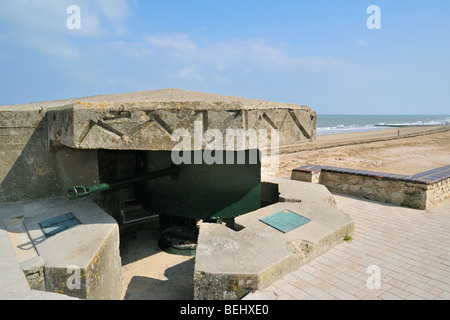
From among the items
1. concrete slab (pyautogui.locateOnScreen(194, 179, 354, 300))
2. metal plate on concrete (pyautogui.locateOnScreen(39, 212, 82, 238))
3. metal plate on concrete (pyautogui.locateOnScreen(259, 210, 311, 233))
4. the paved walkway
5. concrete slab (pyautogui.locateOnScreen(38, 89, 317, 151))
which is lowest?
the paved walkway

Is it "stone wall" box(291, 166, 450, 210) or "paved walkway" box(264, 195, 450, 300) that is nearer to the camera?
"paved walkway" box(264, 195, 450, 300)

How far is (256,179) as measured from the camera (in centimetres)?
436

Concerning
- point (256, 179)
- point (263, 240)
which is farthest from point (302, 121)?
point (263, 240)

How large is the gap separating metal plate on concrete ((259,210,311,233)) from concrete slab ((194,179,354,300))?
70 mm

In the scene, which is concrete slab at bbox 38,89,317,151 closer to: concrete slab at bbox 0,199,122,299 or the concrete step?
concrete slab at bbox 0,199,122,299

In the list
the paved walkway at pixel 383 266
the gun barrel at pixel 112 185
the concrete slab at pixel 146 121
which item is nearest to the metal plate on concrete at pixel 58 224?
the gun barrel at pixel 112 185

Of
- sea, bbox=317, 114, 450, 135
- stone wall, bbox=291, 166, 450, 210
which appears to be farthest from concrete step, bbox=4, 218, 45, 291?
sea, bbox=317, 114, 450, 135

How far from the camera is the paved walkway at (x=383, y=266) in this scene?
2.60 metres

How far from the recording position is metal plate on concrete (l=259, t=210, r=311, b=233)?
3467 mm

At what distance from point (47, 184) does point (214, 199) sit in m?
2.76

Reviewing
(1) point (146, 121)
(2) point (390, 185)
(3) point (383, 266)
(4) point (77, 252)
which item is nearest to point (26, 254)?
(4) point (77, 252)

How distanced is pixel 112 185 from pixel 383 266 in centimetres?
348

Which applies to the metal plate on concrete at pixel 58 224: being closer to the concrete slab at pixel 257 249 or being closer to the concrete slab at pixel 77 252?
the concrete slab at pixel 77 252

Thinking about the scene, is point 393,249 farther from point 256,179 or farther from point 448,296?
point 256,179
